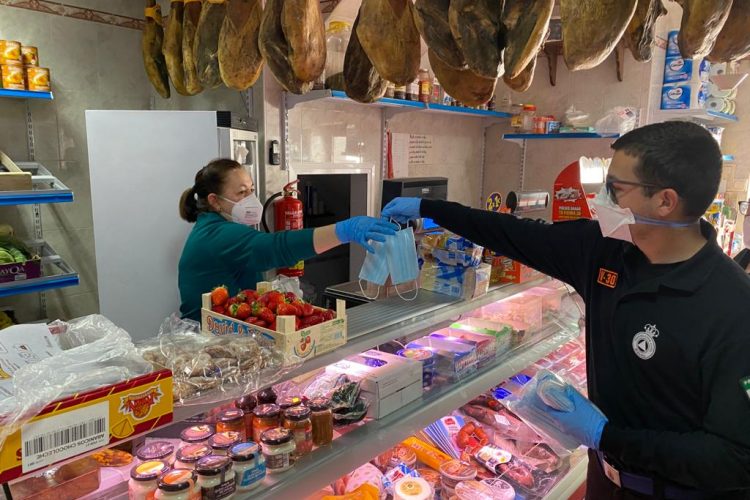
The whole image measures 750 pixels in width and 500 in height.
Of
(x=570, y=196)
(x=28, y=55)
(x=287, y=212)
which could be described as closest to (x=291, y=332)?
(x=570, y=196)

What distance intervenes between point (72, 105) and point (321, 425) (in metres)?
3.69

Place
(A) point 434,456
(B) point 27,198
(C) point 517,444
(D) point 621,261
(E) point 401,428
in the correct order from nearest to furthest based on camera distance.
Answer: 1. (D) point 621,261
2. (E) point 401,428
3. (A) point 434,456
4. (C) point 517,444
5. (B) point 27,198

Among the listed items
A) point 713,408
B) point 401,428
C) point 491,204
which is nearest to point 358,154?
point 491,204

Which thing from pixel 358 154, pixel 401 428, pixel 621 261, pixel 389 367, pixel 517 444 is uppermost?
pixel 358 154

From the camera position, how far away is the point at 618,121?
457cm

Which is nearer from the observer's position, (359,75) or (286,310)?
(359,75)

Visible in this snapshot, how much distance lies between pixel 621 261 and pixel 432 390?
2.73 feet

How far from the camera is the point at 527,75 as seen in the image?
4.27 feet

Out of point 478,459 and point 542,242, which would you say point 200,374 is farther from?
point 478,459

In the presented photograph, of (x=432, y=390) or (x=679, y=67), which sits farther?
(x=679, y=67)

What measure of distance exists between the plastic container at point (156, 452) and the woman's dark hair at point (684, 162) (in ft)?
4.84

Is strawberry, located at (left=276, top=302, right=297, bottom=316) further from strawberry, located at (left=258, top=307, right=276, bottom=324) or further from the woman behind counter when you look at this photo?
the woman behind counter

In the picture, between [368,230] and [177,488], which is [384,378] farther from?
[177,488]

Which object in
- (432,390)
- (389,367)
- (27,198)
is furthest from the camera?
(27,198)
